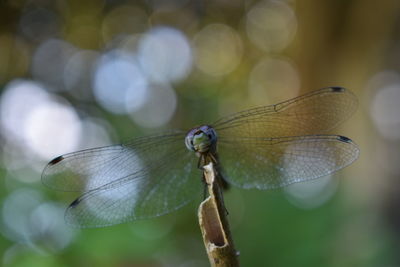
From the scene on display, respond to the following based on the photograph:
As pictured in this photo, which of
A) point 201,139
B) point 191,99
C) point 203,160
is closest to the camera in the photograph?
point 201,139

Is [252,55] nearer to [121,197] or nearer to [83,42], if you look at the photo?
[83,42]

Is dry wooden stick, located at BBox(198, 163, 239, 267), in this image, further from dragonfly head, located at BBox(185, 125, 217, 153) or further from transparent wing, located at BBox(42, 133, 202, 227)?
transparent wing, located at BBox(42, 133, 202, 227)

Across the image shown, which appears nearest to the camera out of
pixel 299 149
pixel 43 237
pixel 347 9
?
pixel 299 149

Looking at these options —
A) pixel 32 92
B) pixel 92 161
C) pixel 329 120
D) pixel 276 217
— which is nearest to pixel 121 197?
pixel 92 161

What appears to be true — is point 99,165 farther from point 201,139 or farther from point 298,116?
point 298,116

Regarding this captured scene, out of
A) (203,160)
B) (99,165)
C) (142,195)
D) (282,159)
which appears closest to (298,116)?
(282,159)
